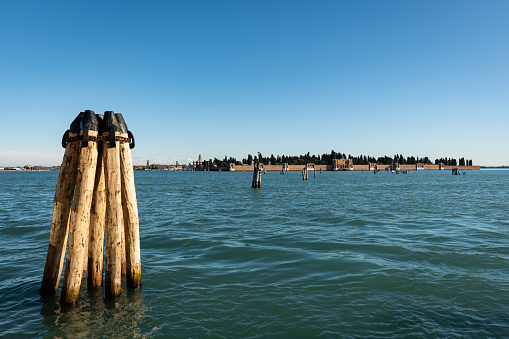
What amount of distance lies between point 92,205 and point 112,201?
0.45 metres

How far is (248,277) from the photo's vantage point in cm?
724

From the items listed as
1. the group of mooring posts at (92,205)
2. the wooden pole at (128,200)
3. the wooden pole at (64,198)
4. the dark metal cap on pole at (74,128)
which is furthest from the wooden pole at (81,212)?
the wooden pole at (128,200)

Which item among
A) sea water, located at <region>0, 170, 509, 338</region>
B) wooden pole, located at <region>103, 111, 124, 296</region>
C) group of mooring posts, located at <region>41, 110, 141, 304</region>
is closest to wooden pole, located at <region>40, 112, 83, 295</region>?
group of mooring posts, located at <region>41, 110, 141, 304</region>

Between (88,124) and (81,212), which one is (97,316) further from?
(88,124)

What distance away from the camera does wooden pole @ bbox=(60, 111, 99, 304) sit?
5.11m

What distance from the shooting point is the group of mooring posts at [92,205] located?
5199 mm

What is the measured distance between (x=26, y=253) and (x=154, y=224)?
583 centimetres

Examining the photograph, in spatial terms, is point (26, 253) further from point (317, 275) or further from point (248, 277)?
point (317, 275)

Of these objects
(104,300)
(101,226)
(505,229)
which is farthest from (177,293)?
(505,229)

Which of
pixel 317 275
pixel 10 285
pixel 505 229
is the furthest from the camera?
pixel 505 229

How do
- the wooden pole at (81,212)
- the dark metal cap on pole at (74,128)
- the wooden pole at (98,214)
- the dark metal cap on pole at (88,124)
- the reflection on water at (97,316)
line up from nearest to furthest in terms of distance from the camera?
1. the reflection on water at (97,316)
2. the wooden pole at (81,212)
3. the dark metal cap on pole at (88,124)
4. the dark metal cap on pole at (74,128)
5. the wooden pole at (98,214)

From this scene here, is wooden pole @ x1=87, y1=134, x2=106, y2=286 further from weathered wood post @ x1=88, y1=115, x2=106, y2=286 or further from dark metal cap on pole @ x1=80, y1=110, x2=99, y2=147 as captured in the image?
dark metal cap on pole @ x1=80, y1=110, x2=99, y2=147

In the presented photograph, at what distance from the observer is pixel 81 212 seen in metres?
5.14

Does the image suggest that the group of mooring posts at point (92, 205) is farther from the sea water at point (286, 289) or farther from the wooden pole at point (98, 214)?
the sea water at point (286, 289)
